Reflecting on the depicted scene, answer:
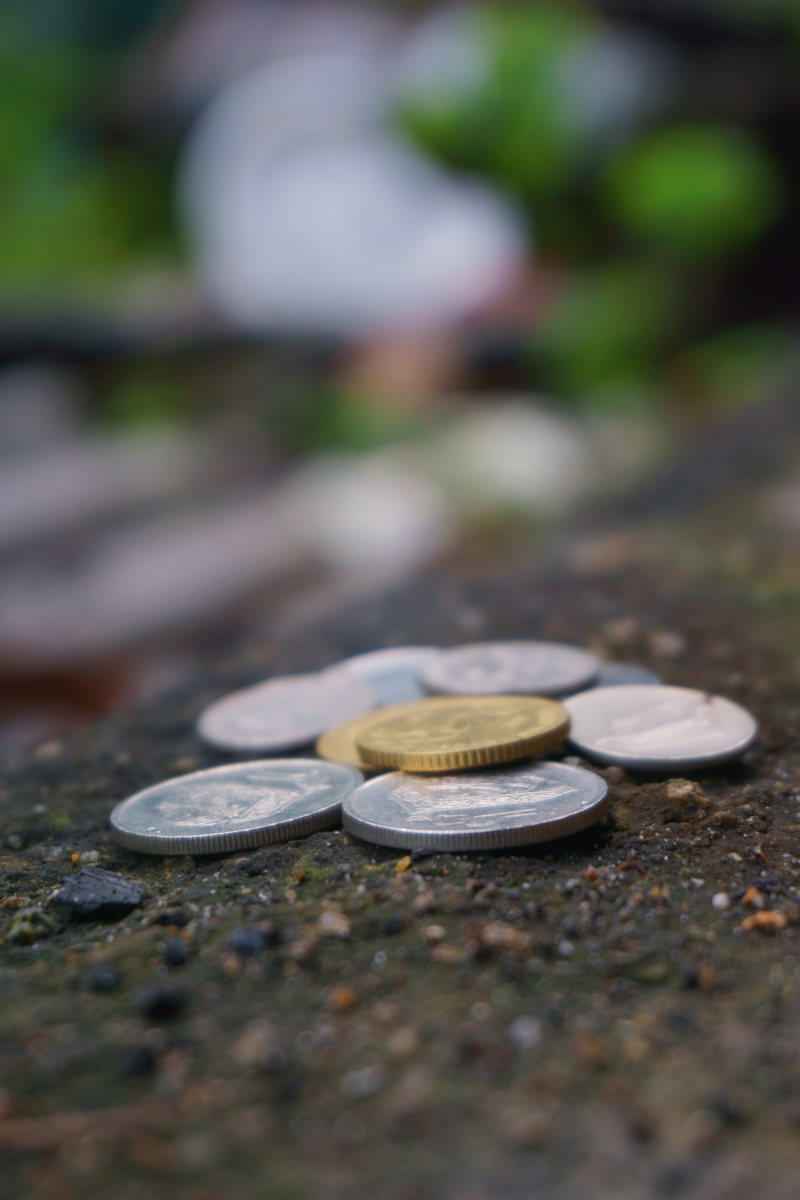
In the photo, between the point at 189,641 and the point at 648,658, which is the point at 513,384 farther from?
the point at 648,658

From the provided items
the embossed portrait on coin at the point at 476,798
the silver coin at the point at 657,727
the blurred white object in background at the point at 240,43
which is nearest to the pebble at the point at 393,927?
the embossed portrait on coin at the point at 476,798

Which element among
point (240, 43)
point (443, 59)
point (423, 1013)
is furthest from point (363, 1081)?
point (240, 43)

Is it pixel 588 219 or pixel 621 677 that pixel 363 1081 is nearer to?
pixel 621 677

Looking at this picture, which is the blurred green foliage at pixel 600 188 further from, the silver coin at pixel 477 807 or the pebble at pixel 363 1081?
the pebble at pixel 363 1081

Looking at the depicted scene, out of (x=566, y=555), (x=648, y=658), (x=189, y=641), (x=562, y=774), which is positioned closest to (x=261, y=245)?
(x=189, y=641)

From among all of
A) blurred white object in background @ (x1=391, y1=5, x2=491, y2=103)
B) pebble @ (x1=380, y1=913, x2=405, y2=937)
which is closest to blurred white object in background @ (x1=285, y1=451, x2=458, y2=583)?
pebble @ (x1=380, y1=913, x2=405, y2=937)

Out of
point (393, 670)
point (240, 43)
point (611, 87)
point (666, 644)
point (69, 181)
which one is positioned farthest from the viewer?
point (69, 181)
